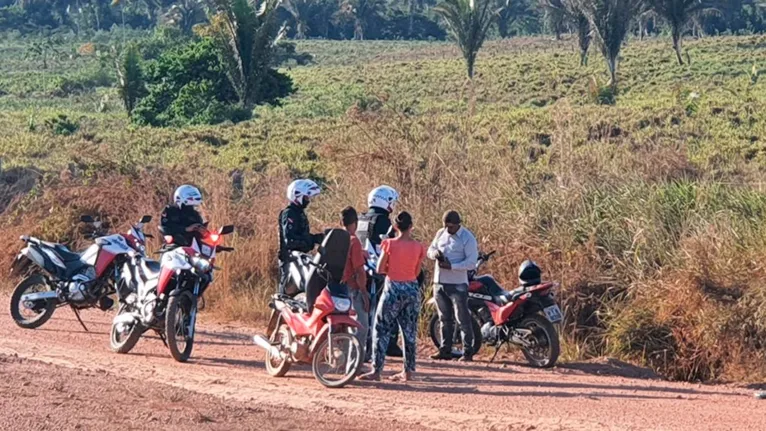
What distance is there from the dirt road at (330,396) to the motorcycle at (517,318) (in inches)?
9.6

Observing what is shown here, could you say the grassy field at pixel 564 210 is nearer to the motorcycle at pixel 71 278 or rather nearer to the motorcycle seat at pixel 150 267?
the motorcycle at pixel 71 278

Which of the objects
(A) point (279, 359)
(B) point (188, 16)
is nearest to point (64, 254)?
(A) point (279, 359)

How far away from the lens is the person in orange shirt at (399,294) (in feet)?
32.8

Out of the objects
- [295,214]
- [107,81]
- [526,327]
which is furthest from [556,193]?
[107,81]

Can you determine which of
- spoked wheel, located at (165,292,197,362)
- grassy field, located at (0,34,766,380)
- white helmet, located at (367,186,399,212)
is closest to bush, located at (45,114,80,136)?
grassy field, located at (0,34,766,380)

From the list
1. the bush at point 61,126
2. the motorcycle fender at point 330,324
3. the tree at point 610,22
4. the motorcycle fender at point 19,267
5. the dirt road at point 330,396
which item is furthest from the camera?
the tree at point 610,22

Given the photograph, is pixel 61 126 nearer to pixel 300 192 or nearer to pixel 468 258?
pixel 300 192

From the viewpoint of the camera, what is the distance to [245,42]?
46.2m

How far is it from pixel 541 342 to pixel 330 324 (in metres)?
2.89

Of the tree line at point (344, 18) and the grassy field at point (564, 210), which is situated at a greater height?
the tree line at point (344, 18)

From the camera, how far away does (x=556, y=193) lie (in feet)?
47.1

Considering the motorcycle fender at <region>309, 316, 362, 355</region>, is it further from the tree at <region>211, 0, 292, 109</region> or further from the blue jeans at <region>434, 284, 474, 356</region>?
the tree at <region>211, 0, 292, 109</region>

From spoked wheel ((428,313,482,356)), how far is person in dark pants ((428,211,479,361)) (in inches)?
8.2

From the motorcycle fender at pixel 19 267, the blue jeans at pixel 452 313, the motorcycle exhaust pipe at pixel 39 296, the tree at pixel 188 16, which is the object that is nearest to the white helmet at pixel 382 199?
the blue jeans at pixel 452 313
